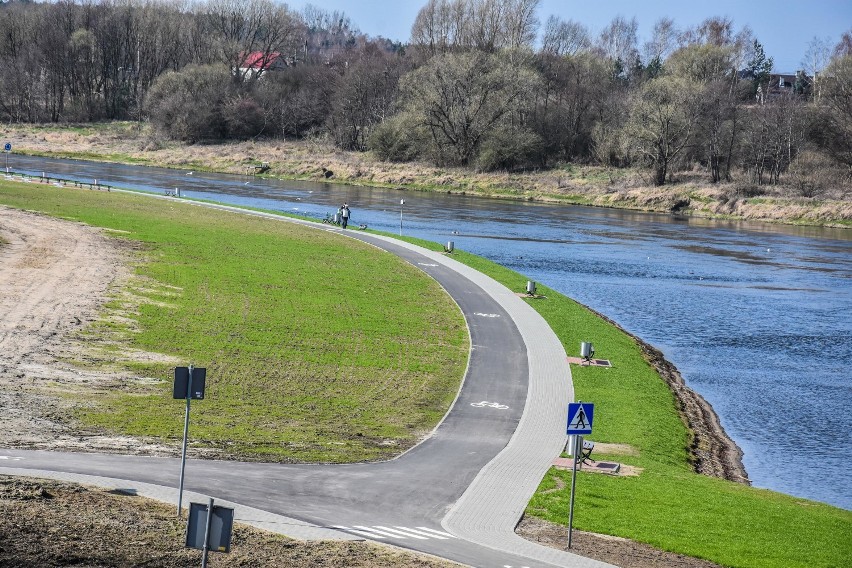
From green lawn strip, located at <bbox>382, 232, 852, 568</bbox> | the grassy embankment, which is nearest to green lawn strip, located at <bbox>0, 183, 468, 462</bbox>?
the grassy embankment

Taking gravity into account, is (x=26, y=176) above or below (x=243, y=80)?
below

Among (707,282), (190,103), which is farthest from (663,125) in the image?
(190,103)

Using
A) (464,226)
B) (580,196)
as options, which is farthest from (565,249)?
(580,196)

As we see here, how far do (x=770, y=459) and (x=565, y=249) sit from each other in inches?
1747

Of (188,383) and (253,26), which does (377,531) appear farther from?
(253,26)

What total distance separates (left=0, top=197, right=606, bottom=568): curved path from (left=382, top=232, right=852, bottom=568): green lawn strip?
1306mm

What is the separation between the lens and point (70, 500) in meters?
18.2

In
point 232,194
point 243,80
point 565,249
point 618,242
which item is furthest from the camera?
point 243,80

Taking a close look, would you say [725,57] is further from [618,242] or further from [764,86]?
[618,242]

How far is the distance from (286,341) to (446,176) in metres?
83.8

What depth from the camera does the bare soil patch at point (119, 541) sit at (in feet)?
51.6

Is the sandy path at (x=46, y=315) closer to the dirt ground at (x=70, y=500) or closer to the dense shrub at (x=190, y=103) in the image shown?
the dirt ground at (x=70, y=500)

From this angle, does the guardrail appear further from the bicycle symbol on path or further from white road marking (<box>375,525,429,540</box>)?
white road marking (<box>375,525,429,540</box>)

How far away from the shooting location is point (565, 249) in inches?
2879
